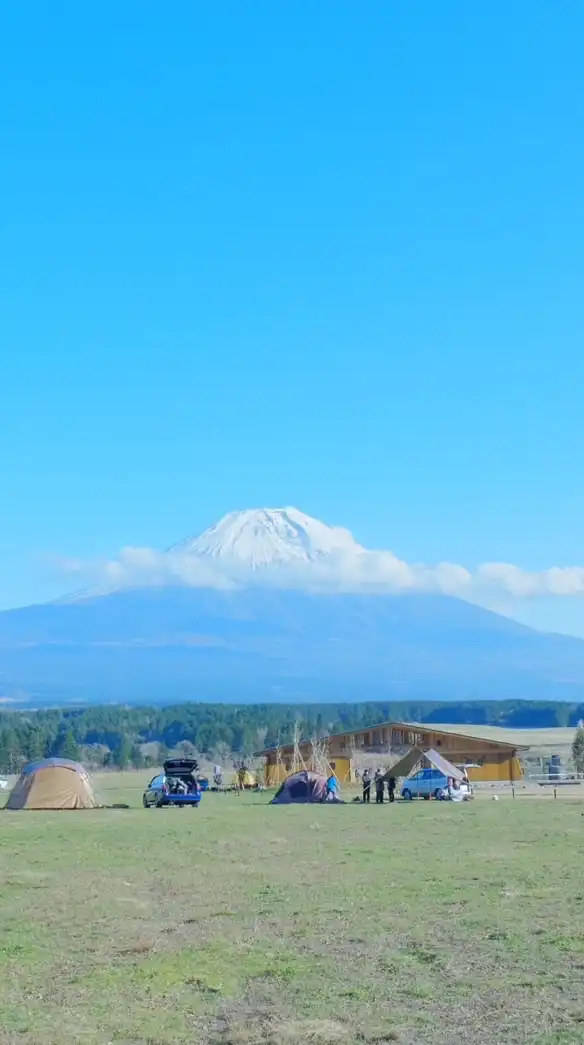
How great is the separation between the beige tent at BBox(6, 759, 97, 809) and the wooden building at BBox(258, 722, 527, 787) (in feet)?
87.6

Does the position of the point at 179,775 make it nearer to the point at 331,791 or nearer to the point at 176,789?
the point at 176,789

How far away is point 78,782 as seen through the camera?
42.8 meters

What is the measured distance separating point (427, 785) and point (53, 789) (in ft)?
51.2

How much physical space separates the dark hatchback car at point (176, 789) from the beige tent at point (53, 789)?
9.19 ft

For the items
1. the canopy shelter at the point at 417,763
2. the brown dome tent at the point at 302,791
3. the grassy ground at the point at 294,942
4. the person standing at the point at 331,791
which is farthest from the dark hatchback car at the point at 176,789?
the grassy ground at the point at 294,942

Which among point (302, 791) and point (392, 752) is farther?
point (392, 752)

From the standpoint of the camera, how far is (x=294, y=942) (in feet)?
47.2

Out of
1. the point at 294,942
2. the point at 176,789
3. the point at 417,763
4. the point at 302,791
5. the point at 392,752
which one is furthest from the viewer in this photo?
the point at 392,752

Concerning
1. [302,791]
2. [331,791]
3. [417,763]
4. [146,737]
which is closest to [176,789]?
[302,791]

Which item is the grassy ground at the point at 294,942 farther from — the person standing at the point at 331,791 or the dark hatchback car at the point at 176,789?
the person standing at the point at 331,791

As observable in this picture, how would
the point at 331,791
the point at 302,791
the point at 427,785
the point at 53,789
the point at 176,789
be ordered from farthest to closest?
the point at 427,785, the point at 176,789, the point at 331,791, the point at 302,791, the point at 53,789

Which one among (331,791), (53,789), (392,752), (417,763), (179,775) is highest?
(392,752)

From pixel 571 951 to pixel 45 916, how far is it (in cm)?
706

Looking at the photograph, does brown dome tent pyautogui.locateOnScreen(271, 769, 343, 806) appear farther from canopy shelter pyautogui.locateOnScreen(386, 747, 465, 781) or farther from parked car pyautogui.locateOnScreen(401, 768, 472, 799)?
canopy shelter pyautogui.locateOnScreen(386, 747, 465, 781)
